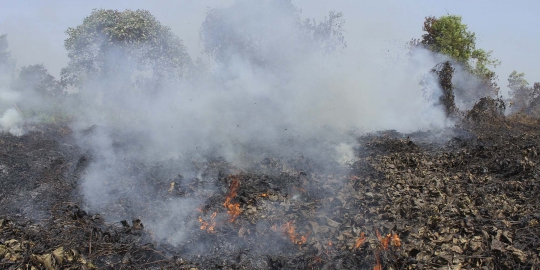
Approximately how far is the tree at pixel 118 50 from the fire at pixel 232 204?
14089 millimetres

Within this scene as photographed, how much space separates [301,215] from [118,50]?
17870 mm

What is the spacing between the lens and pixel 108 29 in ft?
63.6

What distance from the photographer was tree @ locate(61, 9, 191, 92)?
19.9 m

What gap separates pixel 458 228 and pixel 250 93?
1351 centimetres

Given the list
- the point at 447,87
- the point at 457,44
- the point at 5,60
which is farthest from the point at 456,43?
the point at 5,60

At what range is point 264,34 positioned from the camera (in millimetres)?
21141

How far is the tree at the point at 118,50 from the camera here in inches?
783

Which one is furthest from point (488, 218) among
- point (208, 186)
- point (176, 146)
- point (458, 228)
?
point (176, 146)

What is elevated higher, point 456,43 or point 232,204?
point 456,43

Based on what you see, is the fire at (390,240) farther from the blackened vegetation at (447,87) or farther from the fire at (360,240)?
the blackened vegetation at (447,87)

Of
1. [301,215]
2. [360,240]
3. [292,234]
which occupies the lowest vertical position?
[360,240]

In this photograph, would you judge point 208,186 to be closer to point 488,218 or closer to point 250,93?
point 488,218

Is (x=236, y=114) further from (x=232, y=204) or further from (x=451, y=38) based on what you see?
(x=451, y=38)

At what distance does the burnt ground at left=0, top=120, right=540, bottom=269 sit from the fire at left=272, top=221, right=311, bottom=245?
0.03 metres
